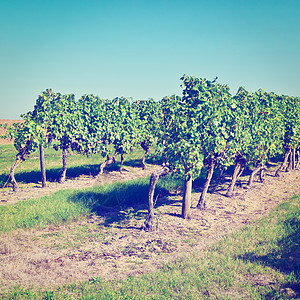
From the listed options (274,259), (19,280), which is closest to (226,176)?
(274,259)

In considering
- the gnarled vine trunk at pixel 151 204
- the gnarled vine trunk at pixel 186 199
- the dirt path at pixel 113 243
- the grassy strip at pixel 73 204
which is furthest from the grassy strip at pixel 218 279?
the grassy strip at pixel 73 204

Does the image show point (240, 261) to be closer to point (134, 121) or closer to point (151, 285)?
point (151, 285)

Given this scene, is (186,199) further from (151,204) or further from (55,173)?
(55,173)

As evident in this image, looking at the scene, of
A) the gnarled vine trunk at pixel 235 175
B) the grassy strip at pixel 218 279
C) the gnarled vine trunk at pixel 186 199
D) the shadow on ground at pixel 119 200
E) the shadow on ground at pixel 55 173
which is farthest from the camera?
the shadow on ground at pixel 55 173

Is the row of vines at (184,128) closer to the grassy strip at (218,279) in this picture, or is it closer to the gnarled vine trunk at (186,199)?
the gnarled vine trunk at (186,199)

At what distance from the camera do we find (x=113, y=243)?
335 inches

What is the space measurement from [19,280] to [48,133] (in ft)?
36.2

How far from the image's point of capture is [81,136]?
1661cm

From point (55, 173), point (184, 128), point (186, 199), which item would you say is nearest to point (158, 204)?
point (186, 199)

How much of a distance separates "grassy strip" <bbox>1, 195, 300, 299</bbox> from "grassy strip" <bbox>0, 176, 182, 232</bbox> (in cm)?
423

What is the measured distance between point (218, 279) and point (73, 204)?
7.12 meters

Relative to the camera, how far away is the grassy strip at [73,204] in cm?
958

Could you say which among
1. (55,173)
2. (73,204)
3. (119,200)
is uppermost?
(55,173)

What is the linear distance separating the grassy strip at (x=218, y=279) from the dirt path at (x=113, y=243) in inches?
22.0
